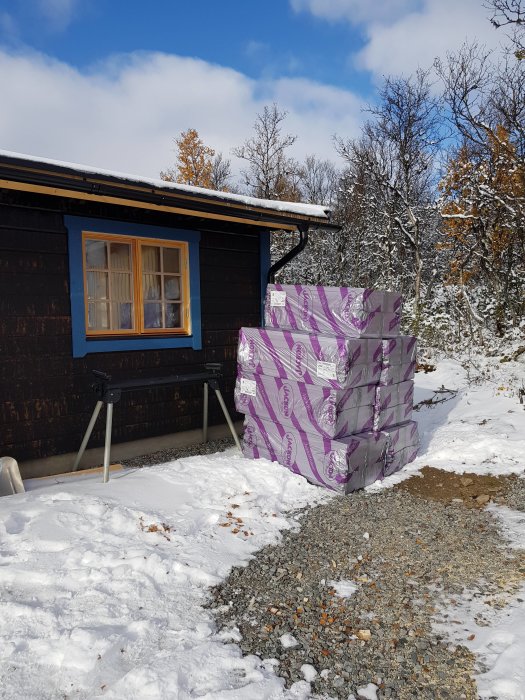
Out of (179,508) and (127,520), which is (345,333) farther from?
(127,520)

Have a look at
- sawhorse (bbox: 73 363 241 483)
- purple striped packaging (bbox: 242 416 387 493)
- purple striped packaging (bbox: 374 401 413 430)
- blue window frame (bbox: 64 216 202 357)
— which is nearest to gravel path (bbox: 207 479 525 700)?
purple striped packaging (bbox: 242 416 387 493)

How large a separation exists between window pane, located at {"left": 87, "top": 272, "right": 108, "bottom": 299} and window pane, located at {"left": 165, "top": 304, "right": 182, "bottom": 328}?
784 millimetres

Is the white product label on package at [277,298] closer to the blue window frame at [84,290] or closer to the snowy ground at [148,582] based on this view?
the blue window frame at [84,290]

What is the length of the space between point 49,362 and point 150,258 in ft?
5.42

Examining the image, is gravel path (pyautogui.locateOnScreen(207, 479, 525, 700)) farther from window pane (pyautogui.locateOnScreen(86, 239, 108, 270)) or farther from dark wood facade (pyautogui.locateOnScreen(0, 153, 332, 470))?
window pane (pyautogui.locateOnScreen(86, 239, 108, 270))

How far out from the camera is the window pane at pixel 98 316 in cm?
517

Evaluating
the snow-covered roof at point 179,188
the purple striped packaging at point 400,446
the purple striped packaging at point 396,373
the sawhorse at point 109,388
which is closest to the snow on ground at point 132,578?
the sawhorse at point 109,388

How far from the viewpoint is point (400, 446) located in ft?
16.4

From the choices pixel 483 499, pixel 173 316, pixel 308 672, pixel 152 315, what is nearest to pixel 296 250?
pixel 173 316

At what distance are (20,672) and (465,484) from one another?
389cm

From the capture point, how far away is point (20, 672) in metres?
2.07

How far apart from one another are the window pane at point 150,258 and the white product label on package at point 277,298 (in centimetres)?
146

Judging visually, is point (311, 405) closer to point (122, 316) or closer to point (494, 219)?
point (122, 316)

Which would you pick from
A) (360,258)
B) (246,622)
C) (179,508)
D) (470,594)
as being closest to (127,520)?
(179,508)
